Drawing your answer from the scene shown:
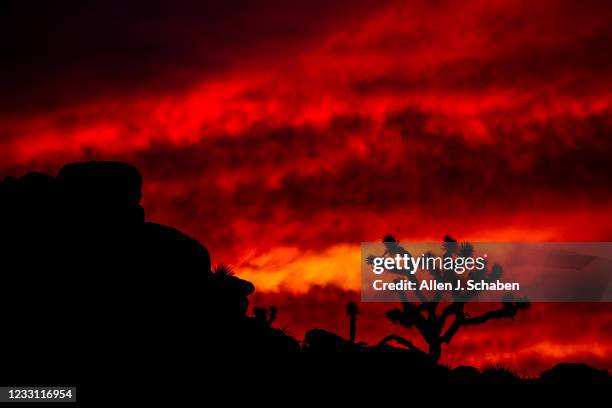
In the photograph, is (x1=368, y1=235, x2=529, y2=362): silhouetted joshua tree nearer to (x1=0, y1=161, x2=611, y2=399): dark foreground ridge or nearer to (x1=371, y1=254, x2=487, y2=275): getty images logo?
(x1=371, y1=254, x2=487, y2=275): getty images logo

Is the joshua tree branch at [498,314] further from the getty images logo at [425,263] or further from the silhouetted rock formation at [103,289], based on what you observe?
the silhouetted rock formation at [103,289]

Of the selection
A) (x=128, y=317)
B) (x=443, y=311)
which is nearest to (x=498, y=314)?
(x=443, y=311)

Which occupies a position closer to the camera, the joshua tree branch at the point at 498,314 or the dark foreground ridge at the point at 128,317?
the dark foreground ridge at the point at 128,317

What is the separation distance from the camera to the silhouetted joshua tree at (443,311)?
112ft

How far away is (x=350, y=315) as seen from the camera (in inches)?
1410

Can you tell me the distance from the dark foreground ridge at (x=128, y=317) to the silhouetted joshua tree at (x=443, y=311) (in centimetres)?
850

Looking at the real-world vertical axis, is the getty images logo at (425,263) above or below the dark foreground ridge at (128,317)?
above

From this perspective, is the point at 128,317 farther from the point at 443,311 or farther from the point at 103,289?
the point at 443,311

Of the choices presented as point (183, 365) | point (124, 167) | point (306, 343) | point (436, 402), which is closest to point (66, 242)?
point (124, 167)

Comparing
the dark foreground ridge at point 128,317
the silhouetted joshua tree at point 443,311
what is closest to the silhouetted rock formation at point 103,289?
the dark foreground ridge at point 128,317

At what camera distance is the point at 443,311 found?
34625mm

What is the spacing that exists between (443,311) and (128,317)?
15.1m

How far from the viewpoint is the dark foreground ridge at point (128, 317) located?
22.7m

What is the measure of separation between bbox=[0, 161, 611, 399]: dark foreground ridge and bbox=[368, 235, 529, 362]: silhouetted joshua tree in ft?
27.9
